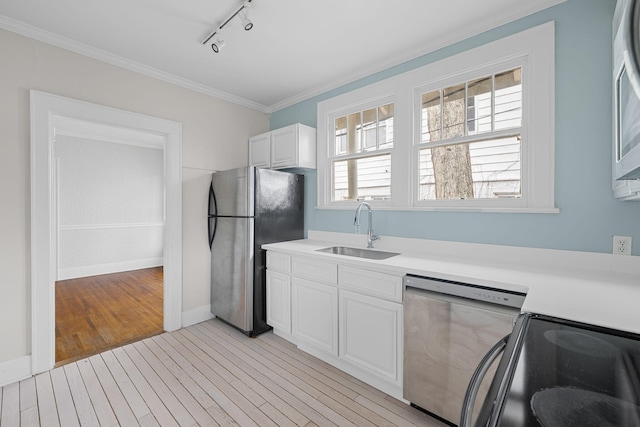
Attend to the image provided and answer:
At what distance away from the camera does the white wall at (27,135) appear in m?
2.12

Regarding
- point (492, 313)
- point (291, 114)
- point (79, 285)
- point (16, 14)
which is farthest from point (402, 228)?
point (79, 285)

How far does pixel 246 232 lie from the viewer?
110 inches

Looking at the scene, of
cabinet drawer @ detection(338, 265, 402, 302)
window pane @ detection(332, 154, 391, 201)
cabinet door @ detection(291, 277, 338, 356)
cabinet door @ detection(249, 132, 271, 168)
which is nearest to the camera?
cabinet drawer @ detection(338, 265, 402, 302)

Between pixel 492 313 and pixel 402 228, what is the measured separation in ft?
3.82

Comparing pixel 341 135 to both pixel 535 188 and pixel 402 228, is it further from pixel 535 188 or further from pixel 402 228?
pixel 535 188

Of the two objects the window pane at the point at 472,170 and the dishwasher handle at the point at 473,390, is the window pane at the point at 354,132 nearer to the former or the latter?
the window pane at the point at 472,170

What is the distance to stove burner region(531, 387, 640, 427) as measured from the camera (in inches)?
19.2

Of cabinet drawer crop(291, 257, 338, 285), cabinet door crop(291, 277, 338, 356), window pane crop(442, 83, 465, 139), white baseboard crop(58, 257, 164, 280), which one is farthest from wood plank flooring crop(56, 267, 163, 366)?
window pane crop(442, 83, 465, 139)

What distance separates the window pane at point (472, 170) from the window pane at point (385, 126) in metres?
0.38

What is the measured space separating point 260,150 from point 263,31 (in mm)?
1501

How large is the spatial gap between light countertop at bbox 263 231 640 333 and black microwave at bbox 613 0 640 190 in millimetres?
490

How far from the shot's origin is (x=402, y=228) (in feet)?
8.44

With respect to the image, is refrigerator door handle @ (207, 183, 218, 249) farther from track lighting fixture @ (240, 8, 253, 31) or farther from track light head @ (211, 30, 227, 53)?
track lighting fixture @ (240, 8, 253, 31)

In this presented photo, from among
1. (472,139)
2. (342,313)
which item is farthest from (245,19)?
(342,313)
